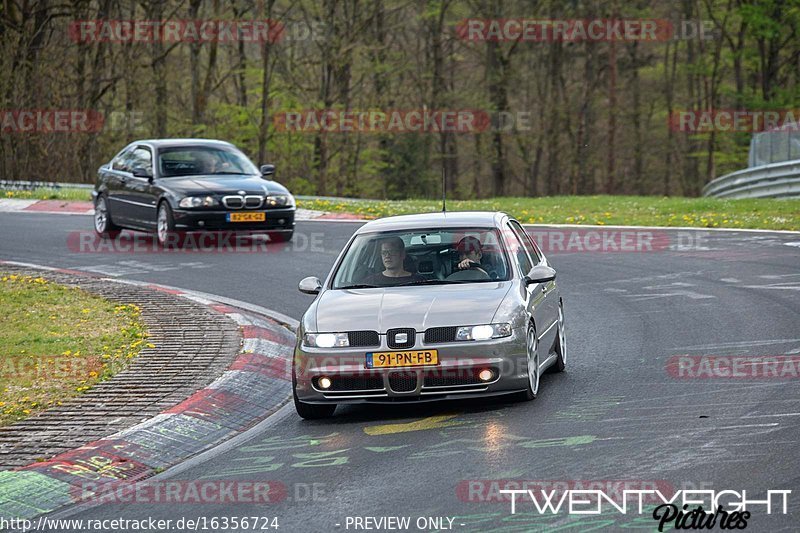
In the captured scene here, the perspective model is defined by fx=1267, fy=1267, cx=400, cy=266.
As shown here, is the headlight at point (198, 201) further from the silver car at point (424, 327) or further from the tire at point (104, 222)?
the silver car at point (424, 327)

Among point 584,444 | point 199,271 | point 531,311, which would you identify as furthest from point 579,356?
point 199,271

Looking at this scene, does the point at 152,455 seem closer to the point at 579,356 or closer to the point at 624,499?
the point at 624,499

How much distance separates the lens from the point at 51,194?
95.3 feet

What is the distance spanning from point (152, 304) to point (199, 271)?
11.9ft

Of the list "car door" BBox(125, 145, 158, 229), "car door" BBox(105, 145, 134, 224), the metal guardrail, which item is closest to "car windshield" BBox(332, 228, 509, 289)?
"car door" BBox(125, 145, 158, 229)

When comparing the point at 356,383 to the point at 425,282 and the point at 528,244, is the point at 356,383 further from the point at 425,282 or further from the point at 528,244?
the point at 528,244

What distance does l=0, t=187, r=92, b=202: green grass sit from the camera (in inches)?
1127

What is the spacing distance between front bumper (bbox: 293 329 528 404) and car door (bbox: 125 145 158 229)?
12.3m

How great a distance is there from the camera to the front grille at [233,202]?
19.8 m

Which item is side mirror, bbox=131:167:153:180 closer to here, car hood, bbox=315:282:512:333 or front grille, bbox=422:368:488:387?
car hood, bbox=315:282:512:333

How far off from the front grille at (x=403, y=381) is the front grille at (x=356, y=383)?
0.27 ft

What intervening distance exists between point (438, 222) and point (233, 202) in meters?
10.0

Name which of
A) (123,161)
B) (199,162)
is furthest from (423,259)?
(123,161)

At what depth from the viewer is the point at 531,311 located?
9391mm
